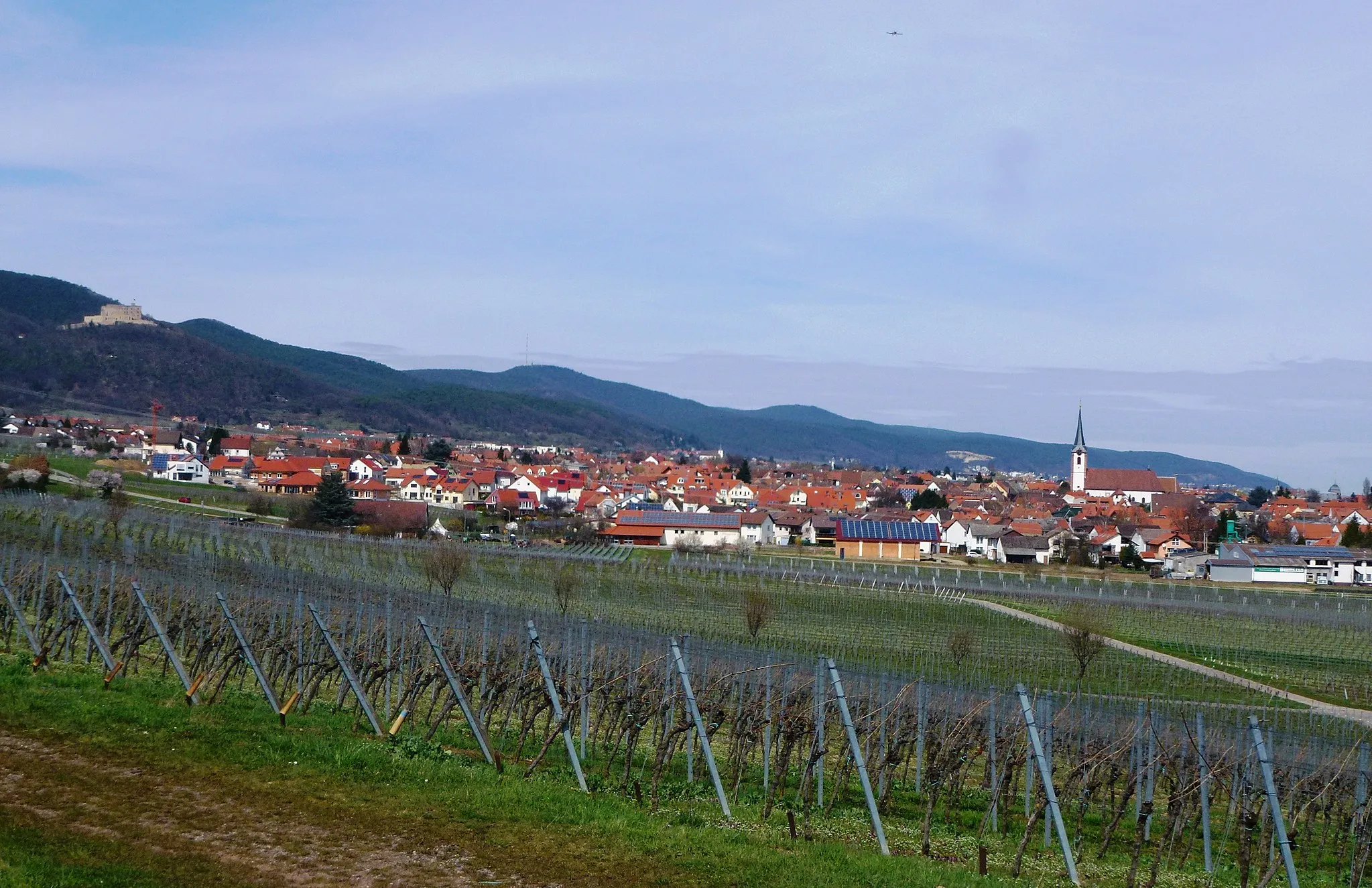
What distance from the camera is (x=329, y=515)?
72.9m

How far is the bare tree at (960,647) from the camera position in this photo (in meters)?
35.8

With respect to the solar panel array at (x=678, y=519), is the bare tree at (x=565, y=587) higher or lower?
lower

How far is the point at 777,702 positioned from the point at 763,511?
81141 millimetres

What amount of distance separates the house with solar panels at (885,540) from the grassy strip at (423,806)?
220ft

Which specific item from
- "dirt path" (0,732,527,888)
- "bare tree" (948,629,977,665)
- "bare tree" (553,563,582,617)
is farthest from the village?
"dirt path" (0,732,527,888)

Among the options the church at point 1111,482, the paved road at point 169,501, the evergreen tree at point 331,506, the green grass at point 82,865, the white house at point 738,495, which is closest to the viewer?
the green grass at point 82,865

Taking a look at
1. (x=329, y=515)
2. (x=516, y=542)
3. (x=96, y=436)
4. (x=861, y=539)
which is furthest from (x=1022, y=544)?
(x=96, y=436)

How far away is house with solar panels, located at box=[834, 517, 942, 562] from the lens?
80438 mm

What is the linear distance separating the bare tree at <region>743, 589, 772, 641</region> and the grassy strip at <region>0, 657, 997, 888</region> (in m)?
24.1

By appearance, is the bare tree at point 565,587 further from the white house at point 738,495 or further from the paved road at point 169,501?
the white house at point 738,495

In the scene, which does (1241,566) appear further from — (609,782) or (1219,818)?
(609,782)

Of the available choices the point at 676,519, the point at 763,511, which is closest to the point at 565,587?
the point at 676,519

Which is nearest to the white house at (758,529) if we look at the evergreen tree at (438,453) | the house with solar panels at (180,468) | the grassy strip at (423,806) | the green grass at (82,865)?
the house with solar panels at (180,468)

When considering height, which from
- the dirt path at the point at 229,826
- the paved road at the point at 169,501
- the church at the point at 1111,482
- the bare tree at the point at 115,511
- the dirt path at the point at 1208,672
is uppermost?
the church at the point at 1111,482
